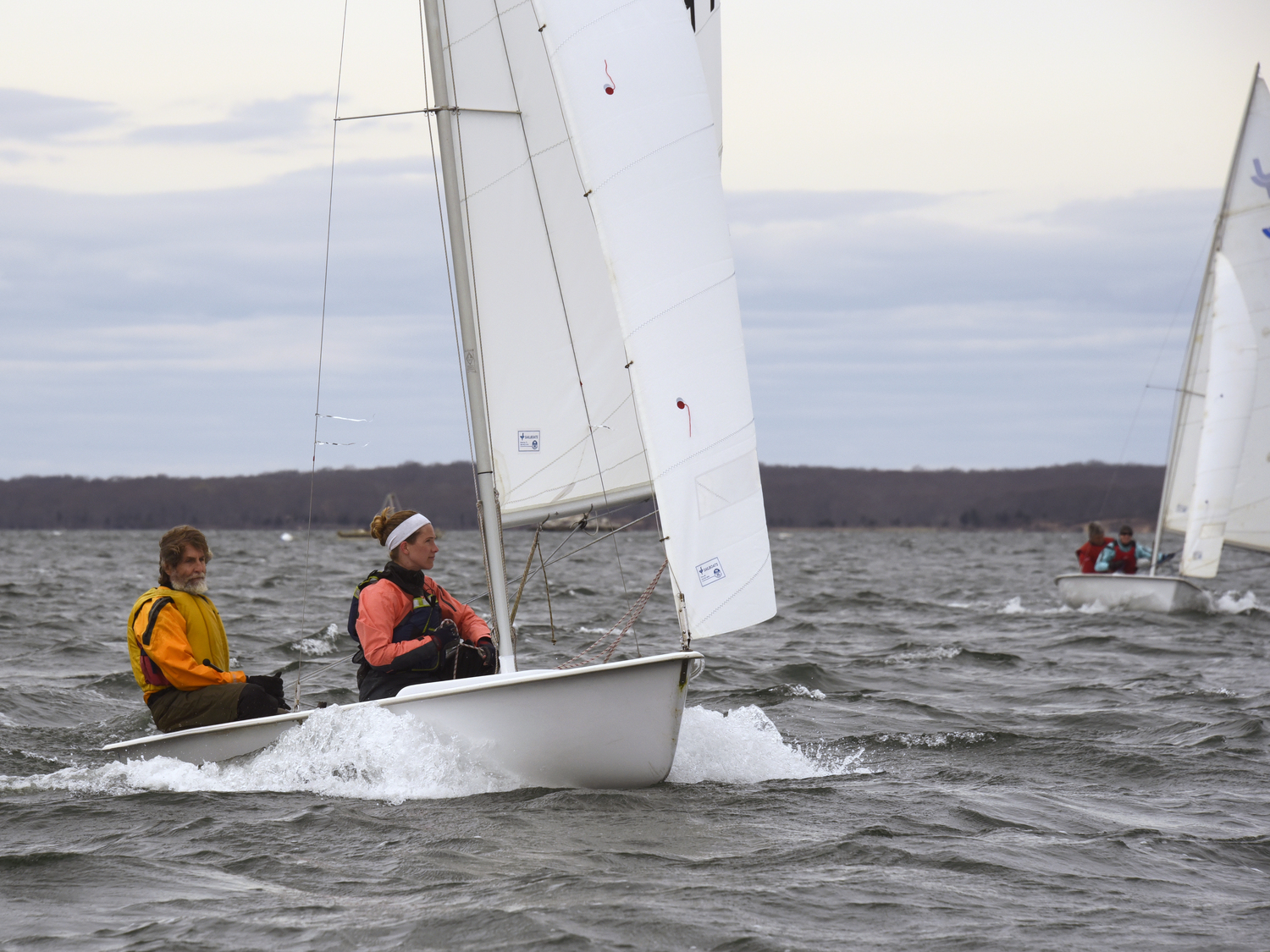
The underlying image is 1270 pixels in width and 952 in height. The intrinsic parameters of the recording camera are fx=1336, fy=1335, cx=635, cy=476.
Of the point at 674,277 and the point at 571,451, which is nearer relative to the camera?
the point at 674,277

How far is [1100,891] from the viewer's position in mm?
4426

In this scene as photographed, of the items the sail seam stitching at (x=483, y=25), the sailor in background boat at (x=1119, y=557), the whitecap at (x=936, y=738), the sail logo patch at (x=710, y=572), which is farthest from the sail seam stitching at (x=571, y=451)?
the sailor in background boat at (x=1119, y=557)

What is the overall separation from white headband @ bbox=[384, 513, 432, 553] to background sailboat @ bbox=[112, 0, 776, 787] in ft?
0.92

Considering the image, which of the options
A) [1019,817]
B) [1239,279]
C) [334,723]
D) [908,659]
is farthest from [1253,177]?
[334,723]

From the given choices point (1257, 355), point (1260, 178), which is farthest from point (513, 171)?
point (1260, 178)

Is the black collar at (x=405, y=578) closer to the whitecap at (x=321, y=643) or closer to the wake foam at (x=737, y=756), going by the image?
the wake foam at (x=737, y=756)

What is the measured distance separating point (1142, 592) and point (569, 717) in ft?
42.2

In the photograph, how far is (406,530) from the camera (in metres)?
5.76

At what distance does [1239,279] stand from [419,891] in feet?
56.7

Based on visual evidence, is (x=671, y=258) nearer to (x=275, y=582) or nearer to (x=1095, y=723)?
(x=1095, y=723)

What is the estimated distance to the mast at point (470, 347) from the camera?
18.4 ft

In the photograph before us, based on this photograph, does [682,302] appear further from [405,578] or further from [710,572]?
[405,578]

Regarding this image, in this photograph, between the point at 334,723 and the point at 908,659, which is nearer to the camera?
the point at 334,723

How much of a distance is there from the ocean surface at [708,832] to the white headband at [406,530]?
0.76 metres
